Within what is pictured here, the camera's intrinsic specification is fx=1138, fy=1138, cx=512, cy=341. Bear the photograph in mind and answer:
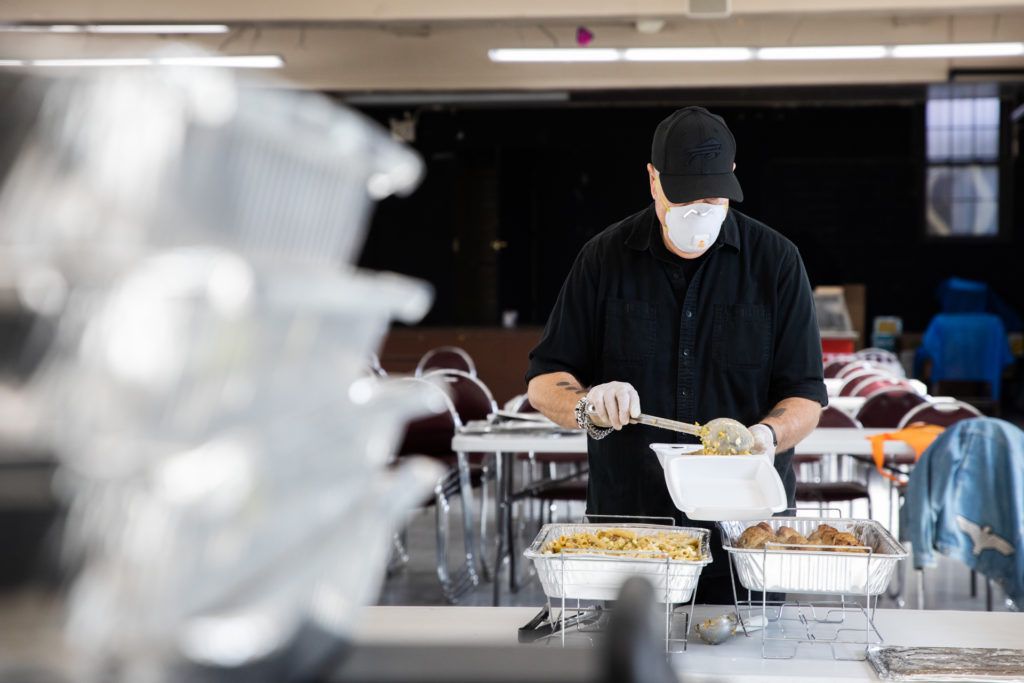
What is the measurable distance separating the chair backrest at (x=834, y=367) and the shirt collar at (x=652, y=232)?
6.10 meters

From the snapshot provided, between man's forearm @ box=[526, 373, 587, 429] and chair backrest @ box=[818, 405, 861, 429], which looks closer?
man's forearm @ box=[526, 373, 587, 429]

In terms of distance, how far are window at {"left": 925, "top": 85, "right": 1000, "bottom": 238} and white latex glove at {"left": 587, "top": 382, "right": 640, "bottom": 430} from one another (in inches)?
464

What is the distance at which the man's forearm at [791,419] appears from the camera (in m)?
2.15

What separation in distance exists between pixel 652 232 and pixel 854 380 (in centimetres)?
487

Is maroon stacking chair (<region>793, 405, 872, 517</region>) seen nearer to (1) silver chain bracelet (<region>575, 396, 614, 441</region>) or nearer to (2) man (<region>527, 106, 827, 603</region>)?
(2) man (<region>527, 106, 827, 603</region>)

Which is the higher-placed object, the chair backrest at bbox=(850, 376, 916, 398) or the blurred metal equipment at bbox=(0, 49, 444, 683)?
the blurred metal equipment at bbox=(0, 49, 444, 683)

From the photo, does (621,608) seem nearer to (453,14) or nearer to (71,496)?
(71,496)

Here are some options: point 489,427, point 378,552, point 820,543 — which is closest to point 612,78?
point 489,427

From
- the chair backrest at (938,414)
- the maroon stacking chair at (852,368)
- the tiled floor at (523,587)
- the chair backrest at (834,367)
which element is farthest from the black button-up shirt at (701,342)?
the chair backrest at (834,367)

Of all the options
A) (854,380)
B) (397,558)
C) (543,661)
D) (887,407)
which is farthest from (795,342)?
(854,380)

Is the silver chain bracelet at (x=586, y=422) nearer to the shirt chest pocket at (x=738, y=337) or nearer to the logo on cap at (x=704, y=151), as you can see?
the shirt chest pocket at (x=738, y=337)

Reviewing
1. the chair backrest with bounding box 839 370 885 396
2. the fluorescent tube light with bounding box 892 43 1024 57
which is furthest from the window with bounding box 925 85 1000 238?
the chair backrest with bounding box 839 370 885 396

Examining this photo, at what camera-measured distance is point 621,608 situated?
22.7 inches

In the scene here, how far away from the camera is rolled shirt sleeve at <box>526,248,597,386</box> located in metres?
2.35
